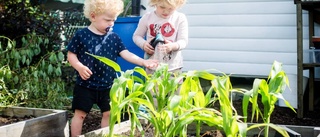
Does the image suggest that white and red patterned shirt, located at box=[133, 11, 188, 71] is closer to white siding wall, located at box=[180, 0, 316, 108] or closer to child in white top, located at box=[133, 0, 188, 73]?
child in white top, located at box=[133, 0, 188, 73]

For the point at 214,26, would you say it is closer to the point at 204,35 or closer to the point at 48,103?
the point at 204,35

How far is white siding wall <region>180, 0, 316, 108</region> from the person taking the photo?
520 centimetres

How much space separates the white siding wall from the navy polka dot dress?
2.66m

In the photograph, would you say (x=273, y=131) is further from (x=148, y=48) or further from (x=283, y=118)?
(x=283, y=118)

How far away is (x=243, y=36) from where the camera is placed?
18.0ft

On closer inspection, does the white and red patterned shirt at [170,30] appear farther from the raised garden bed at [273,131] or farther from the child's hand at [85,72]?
the raised garden bed at [273,131]

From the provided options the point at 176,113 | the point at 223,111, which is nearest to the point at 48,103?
the point at 176,113

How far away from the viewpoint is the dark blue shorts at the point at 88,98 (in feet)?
9.95

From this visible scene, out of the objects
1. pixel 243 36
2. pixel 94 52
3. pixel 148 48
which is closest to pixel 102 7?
pixel 94 52

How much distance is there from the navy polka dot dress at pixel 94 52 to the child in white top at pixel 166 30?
1.10ft

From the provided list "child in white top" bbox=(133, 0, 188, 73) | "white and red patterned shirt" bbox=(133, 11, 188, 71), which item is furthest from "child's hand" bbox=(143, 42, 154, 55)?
"white and red patterned shirt" bbox=(133, 11, 188, 71)

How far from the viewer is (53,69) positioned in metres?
4.27

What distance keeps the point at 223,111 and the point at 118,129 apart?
0.78 meters

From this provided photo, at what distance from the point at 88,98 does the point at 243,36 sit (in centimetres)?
292
